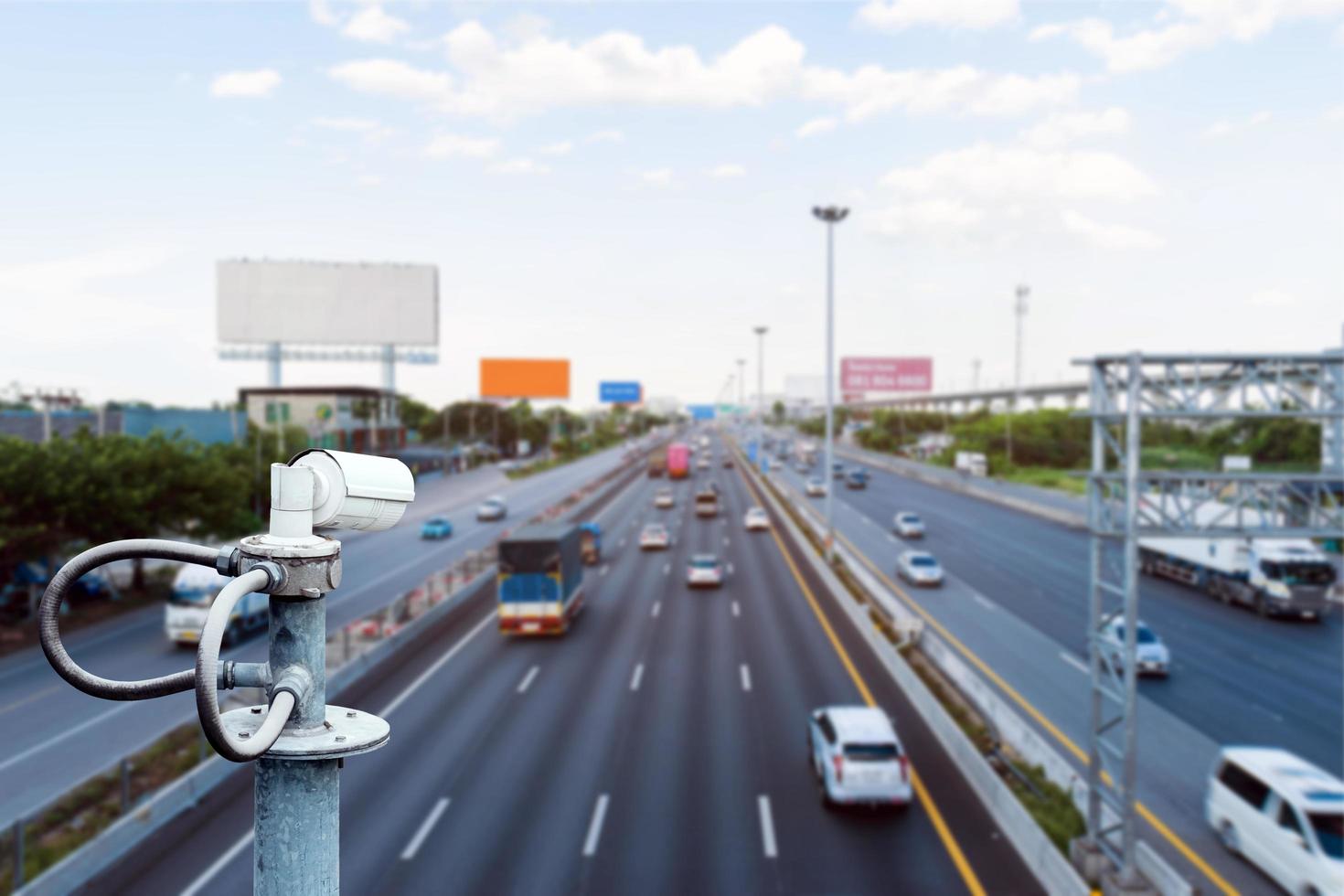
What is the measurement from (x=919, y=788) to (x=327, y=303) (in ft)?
272

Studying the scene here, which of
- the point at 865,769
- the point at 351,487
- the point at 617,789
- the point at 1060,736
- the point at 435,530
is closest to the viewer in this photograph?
the point at 351,487

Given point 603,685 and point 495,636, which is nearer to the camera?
point 603,685

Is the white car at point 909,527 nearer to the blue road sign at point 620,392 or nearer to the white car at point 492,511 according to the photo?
the white car at point 492,511

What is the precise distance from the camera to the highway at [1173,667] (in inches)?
655

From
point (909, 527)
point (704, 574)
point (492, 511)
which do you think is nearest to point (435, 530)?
point (492, 511)

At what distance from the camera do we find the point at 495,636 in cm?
2752

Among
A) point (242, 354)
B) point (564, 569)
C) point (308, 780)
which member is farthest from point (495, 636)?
point (242, 354)

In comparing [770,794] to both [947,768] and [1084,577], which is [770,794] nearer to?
[947,768]

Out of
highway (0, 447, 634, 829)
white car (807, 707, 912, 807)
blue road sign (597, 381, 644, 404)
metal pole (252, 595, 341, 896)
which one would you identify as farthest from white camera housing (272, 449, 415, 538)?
blue road sign (597, 381, 644, 404)

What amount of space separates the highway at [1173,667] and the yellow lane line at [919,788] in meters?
3.62

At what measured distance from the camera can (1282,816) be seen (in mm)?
12773

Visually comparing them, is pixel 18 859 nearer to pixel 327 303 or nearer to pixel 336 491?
pixel 336 491

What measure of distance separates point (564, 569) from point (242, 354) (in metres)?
73.0

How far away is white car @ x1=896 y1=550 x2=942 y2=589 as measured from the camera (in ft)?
113
